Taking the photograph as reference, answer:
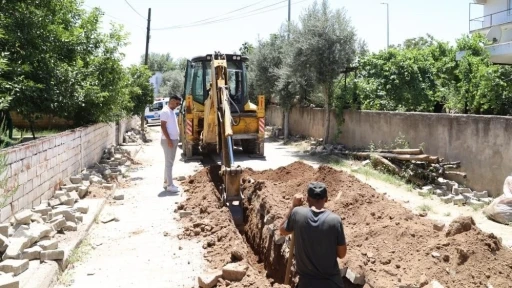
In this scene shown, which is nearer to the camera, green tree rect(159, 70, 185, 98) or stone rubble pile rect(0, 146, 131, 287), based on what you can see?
stone rubble pile rect(0, 146, 131, 287)

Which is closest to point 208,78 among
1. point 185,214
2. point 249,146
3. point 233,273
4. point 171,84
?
point 249,146

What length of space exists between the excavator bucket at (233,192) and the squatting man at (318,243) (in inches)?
171

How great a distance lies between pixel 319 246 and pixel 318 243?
0.08ft

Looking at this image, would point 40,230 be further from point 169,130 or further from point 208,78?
point 208,78

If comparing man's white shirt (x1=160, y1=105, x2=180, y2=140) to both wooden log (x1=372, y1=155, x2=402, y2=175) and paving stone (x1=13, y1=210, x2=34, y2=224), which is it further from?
wooden log (x1=372, y1=155, x2=402, y2=175)

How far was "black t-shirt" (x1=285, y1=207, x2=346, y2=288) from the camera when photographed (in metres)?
3.45

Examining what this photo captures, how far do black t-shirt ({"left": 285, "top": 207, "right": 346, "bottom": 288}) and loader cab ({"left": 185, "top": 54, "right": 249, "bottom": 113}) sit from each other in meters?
10.6

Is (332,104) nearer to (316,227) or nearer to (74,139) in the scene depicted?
(74,139)

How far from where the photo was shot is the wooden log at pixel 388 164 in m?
11.7

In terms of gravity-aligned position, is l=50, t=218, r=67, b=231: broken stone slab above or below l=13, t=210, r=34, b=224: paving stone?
below

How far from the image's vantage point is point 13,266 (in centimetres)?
477

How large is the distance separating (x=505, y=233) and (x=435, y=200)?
2433 millimetres

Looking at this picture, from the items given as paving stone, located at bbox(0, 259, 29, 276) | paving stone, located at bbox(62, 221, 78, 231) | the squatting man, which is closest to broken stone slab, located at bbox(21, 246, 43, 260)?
paving stone, located at bbox(0, 259, 29, 276)

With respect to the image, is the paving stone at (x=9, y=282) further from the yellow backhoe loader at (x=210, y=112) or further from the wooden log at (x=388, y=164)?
the wooden log at (x=388, y=164)
